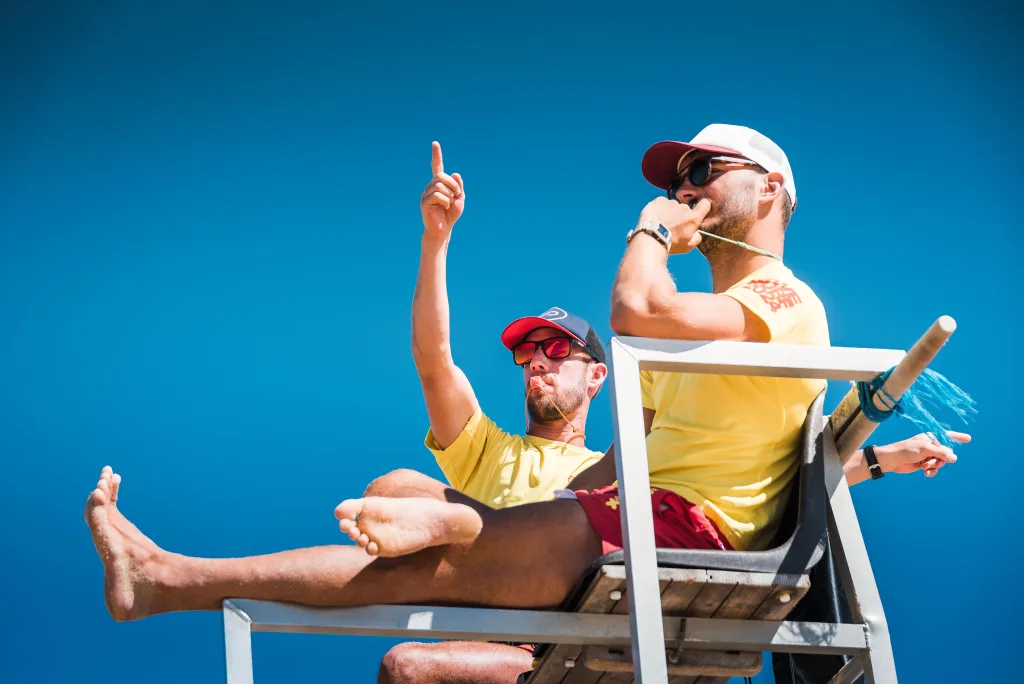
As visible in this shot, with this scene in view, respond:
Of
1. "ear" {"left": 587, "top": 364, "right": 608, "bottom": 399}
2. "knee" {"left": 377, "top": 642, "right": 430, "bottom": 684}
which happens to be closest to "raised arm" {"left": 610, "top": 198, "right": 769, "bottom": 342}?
"knee" {"left": 377, "top": 642, "right": 430, "bottom": 684}

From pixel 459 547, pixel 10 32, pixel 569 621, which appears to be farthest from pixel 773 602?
pixel 10 32

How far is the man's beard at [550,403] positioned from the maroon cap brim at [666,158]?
3.31 feet

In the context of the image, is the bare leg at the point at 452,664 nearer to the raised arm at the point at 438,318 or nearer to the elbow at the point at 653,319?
the raised arm at the point at 438,318

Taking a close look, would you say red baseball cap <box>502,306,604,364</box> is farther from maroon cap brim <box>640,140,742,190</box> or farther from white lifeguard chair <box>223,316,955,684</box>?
white lifeguard chair <box>223,316,955,684</box>

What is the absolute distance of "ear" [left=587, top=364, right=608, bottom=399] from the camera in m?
3.79

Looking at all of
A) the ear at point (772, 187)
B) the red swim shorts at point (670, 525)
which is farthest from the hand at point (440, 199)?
the red swim shorts at point (670, 525)

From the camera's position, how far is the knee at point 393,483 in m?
2.25

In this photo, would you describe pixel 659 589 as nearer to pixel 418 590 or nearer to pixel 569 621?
pixel 569 621

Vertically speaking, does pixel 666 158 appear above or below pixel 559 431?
above

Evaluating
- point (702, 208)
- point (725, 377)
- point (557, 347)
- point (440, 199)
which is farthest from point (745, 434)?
point (557, 347)

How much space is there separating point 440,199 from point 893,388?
3.68 ft

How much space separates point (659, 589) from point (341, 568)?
0.52 metres

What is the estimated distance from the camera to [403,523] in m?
2.07

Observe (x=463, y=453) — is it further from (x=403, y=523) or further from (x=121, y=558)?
(x=121, y=558)
